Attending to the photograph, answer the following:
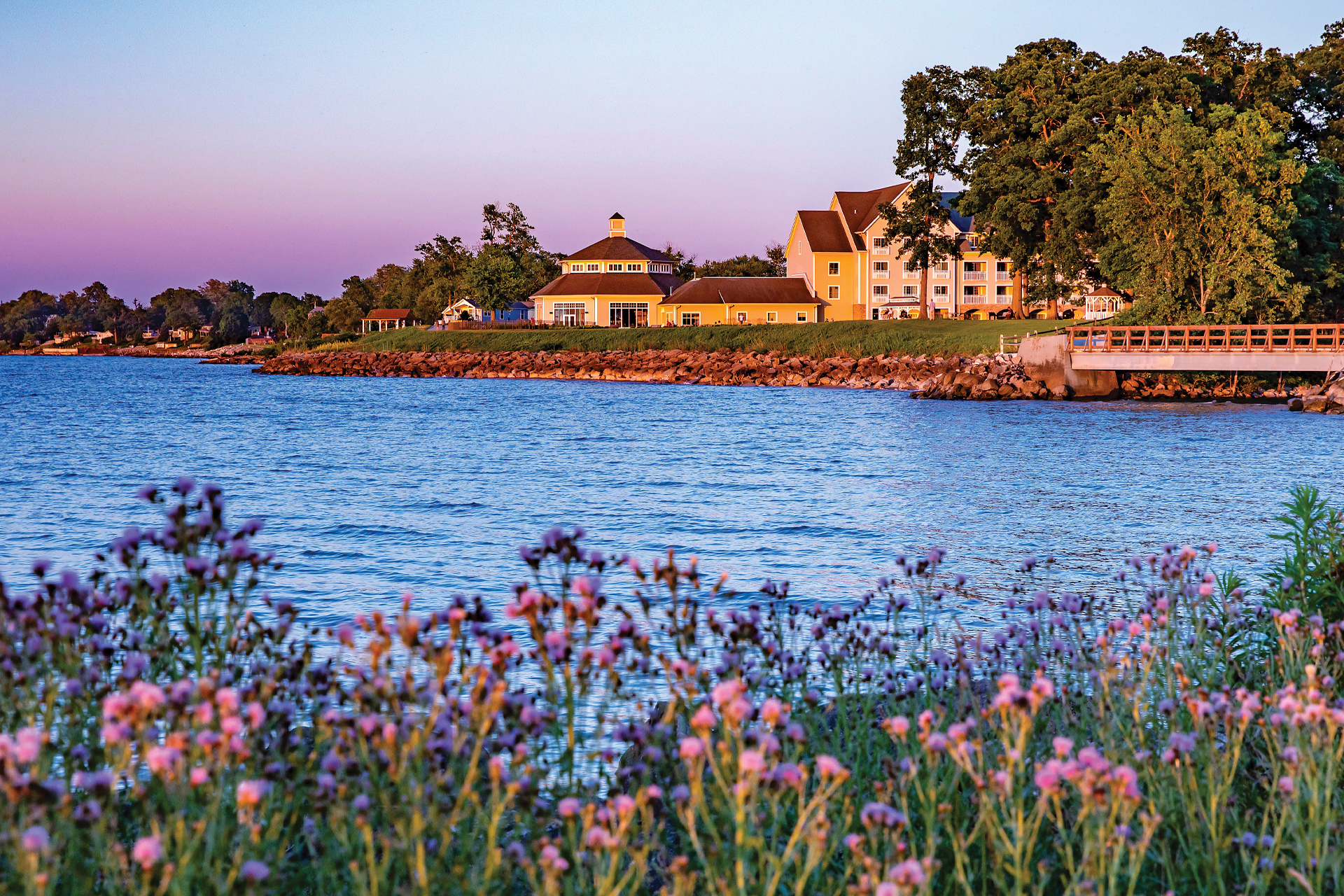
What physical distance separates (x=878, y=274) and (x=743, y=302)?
33.2 ft

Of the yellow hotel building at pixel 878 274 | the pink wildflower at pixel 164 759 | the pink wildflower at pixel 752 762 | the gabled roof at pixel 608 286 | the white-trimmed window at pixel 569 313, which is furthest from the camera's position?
the white-trimmed window at pixel 569 313

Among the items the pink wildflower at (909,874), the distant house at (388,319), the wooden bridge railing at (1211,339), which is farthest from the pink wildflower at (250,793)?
the distant house at (388,319)

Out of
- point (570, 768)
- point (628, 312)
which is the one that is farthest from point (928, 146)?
point (570, 768)

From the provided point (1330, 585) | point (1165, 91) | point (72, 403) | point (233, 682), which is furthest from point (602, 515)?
point (72, 403)

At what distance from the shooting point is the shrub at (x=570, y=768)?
268 cm

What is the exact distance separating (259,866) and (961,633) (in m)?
7.38

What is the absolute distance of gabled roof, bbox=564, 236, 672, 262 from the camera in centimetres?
10169

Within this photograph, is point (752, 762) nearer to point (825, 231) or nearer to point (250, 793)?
point (250, 793)

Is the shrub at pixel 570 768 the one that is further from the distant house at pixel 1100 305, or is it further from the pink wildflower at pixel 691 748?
the distant house at pixel 1100 305

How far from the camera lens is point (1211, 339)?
44.2 metres

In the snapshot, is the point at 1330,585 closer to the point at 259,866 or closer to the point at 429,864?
the point at 429,864

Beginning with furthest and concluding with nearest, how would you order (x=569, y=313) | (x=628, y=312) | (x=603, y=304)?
(x=569, y=313) < (x=628, y=312) < (x=603, y=304)

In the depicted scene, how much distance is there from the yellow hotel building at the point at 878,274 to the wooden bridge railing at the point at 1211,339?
35.0 metres

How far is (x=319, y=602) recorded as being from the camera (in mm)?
11539
